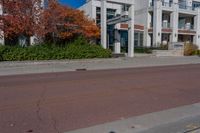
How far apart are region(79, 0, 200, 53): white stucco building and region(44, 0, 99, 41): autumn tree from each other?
21.6ft

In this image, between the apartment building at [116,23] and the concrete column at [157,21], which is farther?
the concrete column at [157,21]

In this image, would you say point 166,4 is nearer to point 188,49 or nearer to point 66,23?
point 188,49

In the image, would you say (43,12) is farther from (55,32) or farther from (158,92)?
(158,92)

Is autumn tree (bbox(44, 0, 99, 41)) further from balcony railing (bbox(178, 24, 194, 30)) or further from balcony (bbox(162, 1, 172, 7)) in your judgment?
balcony railing (bbox(178, 24, 194, 30))

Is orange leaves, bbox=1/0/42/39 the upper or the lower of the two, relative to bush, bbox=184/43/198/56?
upper

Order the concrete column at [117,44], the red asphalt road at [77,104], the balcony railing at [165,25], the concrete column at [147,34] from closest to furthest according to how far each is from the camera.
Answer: the red asphalt road at [77,104] < the concrete column at [117,44] < the concrete column at [147,34] < the balcony railing at [165,25]

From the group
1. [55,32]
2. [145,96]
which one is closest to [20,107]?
Result: [145,96]

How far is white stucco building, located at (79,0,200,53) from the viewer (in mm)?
38156

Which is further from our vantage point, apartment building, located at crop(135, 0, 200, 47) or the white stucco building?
apartment building, located at crop(135, 0, 200, 47)

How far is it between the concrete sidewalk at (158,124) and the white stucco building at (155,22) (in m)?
31.2

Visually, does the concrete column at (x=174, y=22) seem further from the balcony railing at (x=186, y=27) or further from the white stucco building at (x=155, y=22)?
the balcony railing at (x=186, y=27)

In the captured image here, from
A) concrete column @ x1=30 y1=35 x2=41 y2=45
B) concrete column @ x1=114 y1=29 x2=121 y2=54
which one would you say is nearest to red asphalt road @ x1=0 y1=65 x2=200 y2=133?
concrete column @ x1=30 y1=35 x2=41 y2=45

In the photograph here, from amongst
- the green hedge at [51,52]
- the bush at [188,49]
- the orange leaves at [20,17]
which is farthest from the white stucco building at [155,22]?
the orange leaves at [20,17]

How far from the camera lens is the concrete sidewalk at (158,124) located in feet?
17.9
